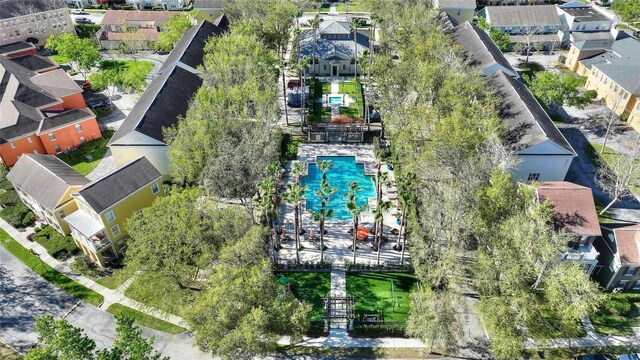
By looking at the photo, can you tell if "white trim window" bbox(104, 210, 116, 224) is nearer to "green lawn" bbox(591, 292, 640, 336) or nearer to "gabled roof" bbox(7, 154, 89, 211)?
"gabled roof" bbox(7, 154, 89, 211)

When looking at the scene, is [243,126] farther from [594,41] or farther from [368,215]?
[594,41]

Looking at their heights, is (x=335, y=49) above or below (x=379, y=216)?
above

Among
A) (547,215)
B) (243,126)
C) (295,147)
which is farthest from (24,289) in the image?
(547,215)

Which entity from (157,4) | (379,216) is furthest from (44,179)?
(157,4)

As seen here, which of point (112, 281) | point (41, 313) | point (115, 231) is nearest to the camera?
point (41, 313)

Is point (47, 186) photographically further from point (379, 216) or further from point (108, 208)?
point (379, 216)

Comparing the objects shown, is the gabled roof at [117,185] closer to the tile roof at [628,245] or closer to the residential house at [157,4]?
the tile roof at [628,245]
